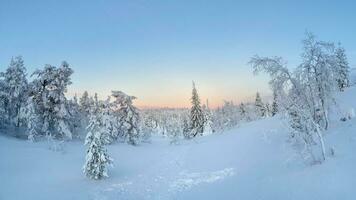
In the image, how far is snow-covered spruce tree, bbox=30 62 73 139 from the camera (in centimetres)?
4597

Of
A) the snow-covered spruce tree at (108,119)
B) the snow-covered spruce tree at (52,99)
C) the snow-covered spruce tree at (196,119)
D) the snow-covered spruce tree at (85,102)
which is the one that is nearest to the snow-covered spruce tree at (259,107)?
the snow-covered spruce tree at (196,119)

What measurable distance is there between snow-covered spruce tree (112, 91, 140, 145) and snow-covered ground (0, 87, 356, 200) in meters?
12.7

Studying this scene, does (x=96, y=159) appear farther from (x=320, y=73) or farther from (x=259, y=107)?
(x=259, y=107)

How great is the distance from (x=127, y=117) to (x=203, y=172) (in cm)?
2900

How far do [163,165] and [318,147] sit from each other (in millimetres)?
18103

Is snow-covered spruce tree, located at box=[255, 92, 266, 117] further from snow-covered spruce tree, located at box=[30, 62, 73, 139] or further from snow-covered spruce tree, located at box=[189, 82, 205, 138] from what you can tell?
snow-covered spruce tree, located at box=[30, 62, 73, 139]

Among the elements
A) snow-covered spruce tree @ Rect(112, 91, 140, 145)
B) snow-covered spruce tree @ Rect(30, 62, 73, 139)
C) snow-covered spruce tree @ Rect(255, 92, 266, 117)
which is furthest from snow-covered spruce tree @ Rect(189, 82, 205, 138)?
snow-covered spruce tree @ Rect(30, 62, 73, 139)

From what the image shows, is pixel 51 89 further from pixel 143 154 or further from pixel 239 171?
pixel 239 171

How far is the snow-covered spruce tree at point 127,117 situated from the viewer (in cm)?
5828

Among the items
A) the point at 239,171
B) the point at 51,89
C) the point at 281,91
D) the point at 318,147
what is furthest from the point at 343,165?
the point at 51,89

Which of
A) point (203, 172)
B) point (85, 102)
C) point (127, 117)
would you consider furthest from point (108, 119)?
point (85, 102)

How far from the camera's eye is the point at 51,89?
46.6 metres

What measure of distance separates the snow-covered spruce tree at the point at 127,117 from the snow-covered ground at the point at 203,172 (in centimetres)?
1268

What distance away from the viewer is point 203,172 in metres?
32.2
